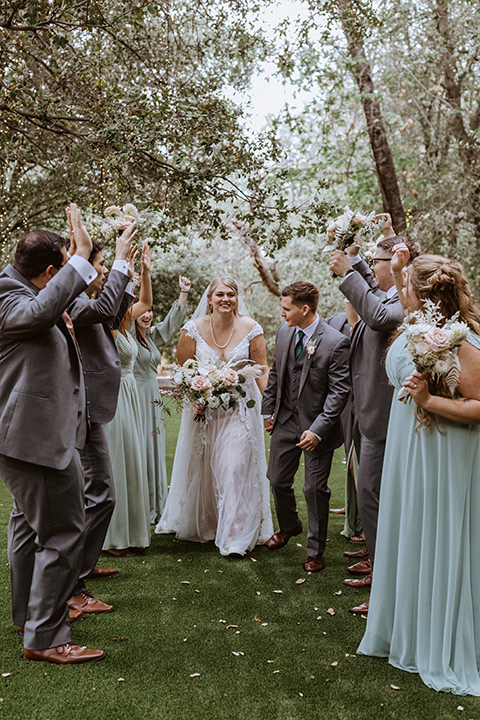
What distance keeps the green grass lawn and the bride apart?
0.55m

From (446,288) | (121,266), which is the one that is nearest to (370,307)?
(446,288)

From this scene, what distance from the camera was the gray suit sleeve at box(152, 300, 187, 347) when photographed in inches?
261

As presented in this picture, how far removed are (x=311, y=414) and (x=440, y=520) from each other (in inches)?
79.0

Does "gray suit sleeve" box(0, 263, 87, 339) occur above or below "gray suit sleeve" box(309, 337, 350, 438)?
above

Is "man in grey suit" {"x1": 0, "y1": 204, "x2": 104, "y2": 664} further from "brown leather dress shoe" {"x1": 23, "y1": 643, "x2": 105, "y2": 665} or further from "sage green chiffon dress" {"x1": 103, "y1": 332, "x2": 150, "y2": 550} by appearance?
"sage green chiffon dress" {"x1": 103, "y1": 332, "x2": 150, "y2": 550}

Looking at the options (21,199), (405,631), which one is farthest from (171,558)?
(21,199)

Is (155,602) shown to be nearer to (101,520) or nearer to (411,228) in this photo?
(101,520)

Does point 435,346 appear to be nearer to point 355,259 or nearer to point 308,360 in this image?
point 355,259

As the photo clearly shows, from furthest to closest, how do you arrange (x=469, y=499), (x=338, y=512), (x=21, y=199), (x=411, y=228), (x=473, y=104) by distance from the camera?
(x=473, y=104) < (x=411, y=228) < (x=21, y=199) < (x=338, y=512) < (x=469, y=499)

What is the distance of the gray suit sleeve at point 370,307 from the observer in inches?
163

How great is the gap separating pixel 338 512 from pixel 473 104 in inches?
420

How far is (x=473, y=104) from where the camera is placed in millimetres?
13812

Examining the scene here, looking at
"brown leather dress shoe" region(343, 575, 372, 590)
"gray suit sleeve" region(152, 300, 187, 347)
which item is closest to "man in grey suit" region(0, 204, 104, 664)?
"brown leather dress shoe" region(343, 575, 372, 590)

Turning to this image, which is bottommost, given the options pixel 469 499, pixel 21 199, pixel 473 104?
pixel 469 499
